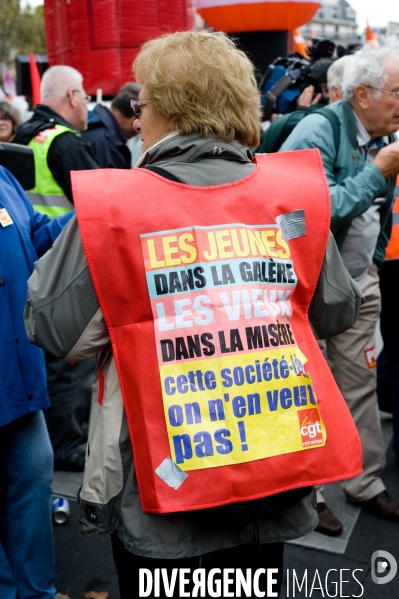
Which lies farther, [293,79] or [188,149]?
[293,79]

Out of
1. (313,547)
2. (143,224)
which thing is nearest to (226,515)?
(143,224)

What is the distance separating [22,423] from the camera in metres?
2.52

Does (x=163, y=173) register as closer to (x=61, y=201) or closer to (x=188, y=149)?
(x=188, y=149)

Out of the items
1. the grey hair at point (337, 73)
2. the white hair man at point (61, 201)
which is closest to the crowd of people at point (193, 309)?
the white hair man at point (61, 201)

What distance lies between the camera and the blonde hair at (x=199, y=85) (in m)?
1.71

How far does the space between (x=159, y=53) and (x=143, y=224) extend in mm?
444

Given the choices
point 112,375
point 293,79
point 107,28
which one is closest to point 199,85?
point 112,375

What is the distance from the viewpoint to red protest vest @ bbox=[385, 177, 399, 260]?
12.1 feet

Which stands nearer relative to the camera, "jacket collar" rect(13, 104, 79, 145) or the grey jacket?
the grey jacket

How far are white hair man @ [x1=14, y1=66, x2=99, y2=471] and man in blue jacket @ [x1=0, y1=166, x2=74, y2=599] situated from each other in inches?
57.3

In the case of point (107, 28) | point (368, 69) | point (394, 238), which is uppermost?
point (368, 69)

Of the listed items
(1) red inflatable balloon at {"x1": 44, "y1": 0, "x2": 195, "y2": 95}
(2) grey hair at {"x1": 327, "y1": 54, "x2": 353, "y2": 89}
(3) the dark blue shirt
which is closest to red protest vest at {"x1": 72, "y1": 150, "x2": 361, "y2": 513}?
(3) the dark blue shirt

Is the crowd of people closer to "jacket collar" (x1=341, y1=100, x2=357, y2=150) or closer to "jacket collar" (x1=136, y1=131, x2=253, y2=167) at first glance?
"jacket collar" (x1=136, y1=131, x2=253, y2=167)

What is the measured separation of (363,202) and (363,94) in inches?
25.9
